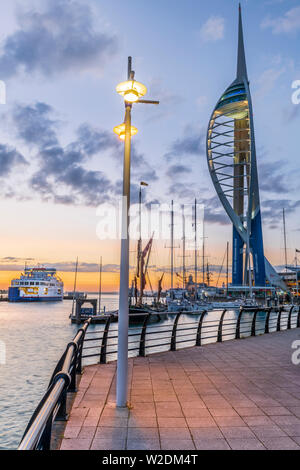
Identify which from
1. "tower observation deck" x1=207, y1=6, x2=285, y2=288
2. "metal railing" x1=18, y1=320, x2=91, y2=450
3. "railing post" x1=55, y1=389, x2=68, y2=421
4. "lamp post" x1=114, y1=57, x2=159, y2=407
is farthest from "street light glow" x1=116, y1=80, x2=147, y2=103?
"tower observation deck" x1=207, y1=6, x2=285, y2=288

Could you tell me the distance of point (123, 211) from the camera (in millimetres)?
6215

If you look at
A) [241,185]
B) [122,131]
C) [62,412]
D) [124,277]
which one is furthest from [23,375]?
[241,185]

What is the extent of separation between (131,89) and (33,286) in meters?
120

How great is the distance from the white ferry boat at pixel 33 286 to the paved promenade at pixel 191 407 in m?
115

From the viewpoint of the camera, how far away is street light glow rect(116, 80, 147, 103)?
234 inches

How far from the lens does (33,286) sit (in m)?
118

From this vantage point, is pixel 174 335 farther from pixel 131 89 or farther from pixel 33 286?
pixel 33 286

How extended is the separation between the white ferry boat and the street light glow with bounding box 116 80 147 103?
119 meters

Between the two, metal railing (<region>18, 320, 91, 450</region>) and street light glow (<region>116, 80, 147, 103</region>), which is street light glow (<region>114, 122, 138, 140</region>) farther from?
metal railing (<region>18, 320, 91, 450</region>)

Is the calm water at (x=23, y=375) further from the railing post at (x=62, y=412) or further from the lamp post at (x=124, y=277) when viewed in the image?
the railing post at (x=62, y=412)

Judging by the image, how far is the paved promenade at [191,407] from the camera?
4.43m

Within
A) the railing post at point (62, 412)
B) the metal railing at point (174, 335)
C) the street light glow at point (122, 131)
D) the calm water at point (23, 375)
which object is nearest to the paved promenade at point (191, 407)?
the railing post at point (62, 412)
